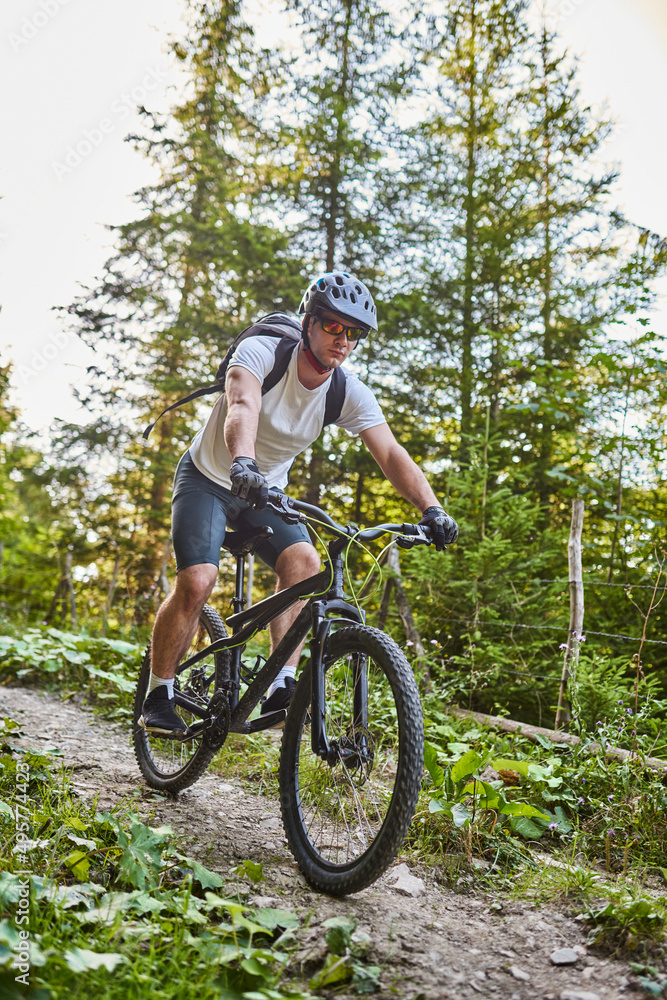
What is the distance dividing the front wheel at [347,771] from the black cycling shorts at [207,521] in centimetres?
79

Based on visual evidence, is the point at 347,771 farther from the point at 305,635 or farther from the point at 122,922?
the point at 122,922

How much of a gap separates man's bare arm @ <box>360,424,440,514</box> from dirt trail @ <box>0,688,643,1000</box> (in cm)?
149

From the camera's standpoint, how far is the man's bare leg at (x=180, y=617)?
3008mm

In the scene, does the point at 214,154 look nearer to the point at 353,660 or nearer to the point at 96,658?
the point at 96,658

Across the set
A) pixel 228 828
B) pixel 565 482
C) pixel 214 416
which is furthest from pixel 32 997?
pixel 565 482

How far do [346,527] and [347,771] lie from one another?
0.89 meters

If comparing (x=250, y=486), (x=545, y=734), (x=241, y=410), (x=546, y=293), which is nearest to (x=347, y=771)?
(x=250, y=486)

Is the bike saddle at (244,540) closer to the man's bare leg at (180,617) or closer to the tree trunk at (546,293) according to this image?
the man's bare leg at (180,617)

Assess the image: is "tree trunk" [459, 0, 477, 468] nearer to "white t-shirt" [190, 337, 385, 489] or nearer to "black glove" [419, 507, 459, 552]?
"white t-shirt" [190, 337, 385, 489]

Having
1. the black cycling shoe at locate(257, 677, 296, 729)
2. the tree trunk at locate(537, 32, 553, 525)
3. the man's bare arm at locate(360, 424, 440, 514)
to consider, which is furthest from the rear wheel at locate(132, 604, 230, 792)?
the tree trunk at locate(537, 32, 553, 525)

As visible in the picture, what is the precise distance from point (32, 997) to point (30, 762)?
2051mm

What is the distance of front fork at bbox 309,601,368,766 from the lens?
237cm

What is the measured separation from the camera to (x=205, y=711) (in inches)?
125

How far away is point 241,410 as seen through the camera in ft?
9.05
